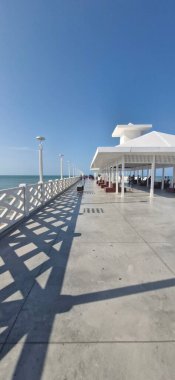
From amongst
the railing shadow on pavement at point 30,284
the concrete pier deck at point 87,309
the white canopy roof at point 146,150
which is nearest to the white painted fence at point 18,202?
the railing shadow on pavement at point 30,284

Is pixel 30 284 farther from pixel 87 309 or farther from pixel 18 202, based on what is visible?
pixel 18 202

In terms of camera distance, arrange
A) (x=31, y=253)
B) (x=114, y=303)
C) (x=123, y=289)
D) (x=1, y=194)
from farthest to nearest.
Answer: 1. (x=1, y=194)
2. (x=31, y=253)
3. (x=123, y=289)
4. (x=114, y=303)

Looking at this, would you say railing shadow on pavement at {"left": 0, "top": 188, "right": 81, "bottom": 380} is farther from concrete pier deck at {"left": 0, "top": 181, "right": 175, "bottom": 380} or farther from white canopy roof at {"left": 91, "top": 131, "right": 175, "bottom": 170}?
white canopy roof at {"left": 91, "top": 131, "right": 175, "bottom": 170}

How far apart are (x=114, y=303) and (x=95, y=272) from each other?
2.51ft

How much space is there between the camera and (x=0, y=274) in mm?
3068

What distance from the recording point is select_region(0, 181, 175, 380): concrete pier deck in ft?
5.27

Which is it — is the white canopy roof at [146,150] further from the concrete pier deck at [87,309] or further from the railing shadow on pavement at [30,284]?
the concrete pier deck at [87,309]

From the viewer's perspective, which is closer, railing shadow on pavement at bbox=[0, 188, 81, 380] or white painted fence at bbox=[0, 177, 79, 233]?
railing shadow on pavement at bbox=[0, 188, 81, 380]

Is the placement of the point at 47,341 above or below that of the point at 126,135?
below

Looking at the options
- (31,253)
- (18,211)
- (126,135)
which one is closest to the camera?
(31,253)

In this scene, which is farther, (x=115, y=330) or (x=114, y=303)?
(x=114, y=303)

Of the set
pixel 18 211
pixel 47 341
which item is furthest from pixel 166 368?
pixel 18 211

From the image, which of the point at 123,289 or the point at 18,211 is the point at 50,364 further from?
the point at 18,211

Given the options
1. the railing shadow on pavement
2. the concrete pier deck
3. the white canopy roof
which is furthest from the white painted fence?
the white canopy roof
